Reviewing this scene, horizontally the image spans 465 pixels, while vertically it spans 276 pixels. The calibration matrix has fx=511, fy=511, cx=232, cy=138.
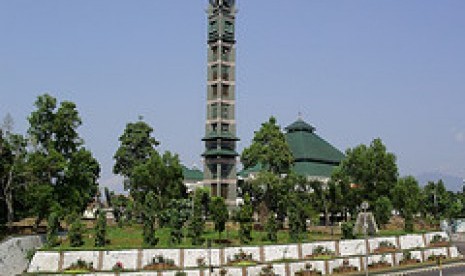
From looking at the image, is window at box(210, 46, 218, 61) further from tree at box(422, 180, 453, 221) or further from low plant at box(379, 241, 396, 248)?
low plant at box(379, 241, 396, 248)

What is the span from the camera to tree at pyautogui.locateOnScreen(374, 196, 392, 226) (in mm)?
64188

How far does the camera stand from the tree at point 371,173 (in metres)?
69.6

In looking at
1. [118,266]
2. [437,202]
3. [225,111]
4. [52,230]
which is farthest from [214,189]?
[437,202]

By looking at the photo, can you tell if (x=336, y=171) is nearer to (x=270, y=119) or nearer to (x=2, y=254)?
(x=270, y=119)

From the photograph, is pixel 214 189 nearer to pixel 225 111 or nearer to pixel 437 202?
pixel 225 111

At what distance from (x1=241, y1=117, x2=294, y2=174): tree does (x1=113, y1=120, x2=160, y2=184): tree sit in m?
20.6

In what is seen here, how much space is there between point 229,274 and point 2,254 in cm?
1860

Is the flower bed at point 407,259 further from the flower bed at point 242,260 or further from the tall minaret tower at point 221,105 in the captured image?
the tall minaret tower at point 221,105

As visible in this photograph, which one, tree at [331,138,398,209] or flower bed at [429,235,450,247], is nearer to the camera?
flower bed at [429,235,450,247]

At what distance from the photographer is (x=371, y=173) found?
6975 centimetres

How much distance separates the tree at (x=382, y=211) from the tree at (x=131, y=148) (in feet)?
118

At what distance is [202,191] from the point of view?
70.7 meters

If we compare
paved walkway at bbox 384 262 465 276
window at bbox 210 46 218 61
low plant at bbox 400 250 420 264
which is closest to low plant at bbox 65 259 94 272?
paved walkway at bbox 384 262 465 276

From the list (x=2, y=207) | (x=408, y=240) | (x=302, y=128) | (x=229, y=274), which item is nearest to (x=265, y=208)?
(x=408, y=240)
